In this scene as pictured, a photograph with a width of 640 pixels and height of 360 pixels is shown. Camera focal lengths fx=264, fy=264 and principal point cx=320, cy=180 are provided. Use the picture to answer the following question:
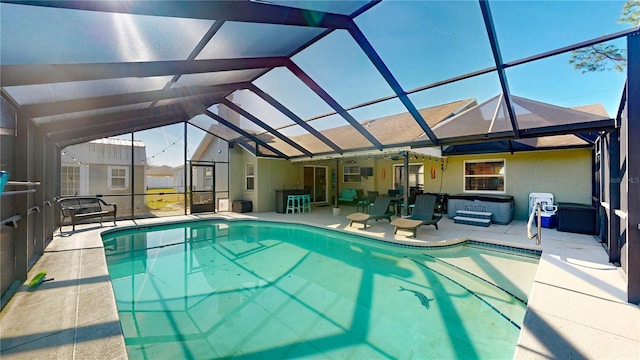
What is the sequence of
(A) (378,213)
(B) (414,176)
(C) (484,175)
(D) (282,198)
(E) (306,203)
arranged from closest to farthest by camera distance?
(A) (378,213)
(C) (484,175)
(B) (414,176)
(D) (282,198)
(E) (306,203)

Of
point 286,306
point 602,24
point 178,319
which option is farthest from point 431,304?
point 602,24

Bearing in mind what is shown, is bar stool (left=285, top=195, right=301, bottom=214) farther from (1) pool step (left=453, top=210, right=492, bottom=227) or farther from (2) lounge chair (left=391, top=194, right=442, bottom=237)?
(1) pool step (left=453, top=210, right=492, bottom=227)

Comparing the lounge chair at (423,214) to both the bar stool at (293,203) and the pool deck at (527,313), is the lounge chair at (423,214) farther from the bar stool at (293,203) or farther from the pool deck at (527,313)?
the bar stool at (293,203)

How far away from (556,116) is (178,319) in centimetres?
868

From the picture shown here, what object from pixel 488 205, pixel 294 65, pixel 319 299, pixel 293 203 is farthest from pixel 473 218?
pixel 294 65

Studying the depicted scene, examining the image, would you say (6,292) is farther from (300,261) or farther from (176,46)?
(300,261)

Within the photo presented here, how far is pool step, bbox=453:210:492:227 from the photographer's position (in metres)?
8.40

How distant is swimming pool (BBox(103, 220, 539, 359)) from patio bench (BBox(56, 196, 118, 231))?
4.26ft

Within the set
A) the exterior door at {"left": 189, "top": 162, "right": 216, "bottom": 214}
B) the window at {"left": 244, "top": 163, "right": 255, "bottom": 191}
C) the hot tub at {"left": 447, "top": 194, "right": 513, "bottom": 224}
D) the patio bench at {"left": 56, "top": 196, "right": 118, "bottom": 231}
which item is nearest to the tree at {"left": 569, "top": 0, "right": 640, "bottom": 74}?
the hot tub at {"left": 447, "top": 194, "right": 513, "bottom": 224}

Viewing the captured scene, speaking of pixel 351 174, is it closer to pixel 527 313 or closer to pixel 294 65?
pixel 294 65

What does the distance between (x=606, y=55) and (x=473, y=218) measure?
→ 203 inches

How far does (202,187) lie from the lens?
12.2 metres

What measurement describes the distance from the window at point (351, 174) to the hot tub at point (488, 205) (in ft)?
17.4

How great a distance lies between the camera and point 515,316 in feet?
11.7
